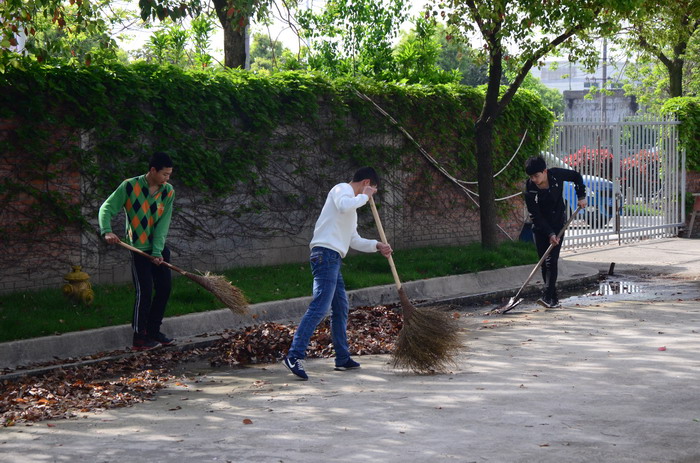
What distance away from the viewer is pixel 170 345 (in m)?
9.58

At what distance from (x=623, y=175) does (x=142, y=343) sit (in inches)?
519

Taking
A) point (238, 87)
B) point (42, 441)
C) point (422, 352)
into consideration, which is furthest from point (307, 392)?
point (238, 87)

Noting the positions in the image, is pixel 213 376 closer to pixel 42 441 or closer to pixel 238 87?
pixel 42 441

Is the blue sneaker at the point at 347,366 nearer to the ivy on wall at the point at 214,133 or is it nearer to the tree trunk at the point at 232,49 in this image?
the ivy on wall at the point at 214,133

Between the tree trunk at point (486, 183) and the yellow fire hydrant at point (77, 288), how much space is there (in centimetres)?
743

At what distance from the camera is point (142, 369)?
28.8 feet

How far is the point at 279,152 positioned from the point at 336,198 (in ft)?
20.4

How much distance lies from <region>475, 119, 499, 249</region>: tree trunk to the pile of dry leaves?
5.15 meters

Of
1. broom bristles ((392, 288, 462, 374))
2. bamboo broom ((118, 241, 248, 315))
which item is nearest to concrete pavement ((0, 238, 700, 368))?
bamboo broom ((118, 241, 248, 315))

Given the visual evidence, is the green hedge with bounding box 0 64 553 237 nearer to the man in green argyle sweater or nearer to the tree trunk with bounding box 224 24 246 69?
the man in green argyle sweater

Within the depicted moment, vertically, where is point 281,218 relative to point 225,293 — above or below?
above

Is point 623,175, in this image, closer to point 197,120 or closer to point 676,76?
point 676,76

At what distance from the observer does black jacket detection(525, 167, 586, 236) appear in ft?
39.0

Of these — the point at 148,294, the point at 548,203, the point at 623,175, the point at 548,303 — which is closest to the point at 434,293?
the point at 548,303
